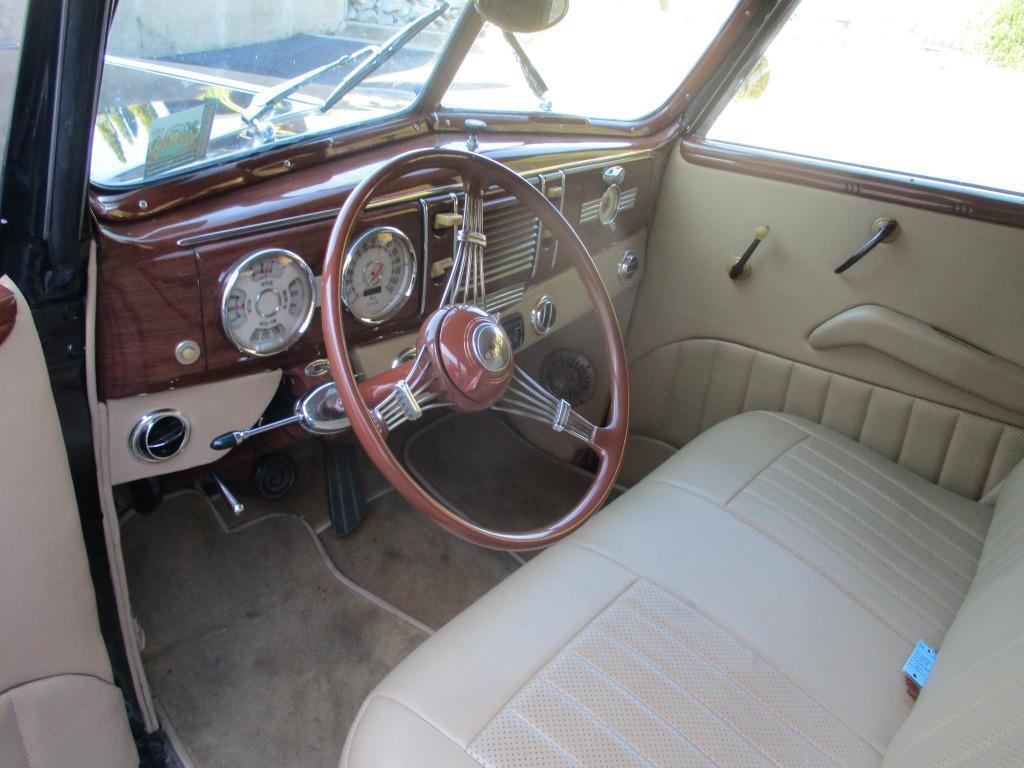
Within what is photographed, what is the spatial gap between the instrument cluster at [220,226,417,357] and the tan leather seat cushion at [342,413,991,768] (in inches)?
22.0

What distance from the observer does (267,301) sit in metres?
1.31

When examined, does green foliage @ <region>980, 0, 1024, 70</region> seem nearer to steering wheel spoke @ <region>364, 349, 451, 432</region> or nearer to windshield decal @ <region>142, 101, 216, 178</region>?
steering wheel spoke @ <region>364, 349, 451, 432</region>

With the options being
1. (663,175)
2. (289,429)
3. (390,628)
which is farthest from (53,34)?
(663,175)

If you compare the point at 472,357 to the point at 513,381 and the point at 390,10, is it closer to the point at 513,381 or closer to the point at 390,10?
the point at 513,381

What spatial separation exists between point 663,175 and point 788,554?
1.20m

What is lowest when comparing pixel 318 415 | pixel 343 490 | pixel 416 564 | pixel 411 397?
pixel 416 564

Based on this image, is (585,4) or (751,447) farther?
(585,4)

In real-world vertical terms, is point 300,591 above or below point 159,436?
below

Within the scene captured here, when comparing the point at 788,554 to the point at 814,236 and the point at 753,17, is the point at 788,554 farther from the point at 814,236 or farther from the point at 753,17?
the point at 753,17

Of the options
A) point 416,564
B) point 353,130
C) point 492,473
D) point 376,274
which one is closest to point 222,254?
point 376,274

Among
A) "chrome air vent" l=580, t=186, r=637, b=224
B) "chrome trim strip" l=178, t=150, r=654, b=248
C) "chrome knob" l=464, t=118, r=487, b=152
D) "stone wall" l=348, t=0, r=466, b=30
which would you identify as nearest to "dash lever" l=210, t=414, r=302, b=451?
"chrome trim strip" l=178, t=150, r=654, b=248

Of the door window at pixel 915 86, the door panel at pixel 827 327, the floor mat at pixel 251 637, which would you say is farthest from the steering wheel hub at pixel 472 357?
the door window at pixel 915 86

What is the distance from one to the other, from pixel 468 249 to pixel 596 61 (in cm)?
87

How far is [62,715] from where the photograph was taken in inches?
45.5
